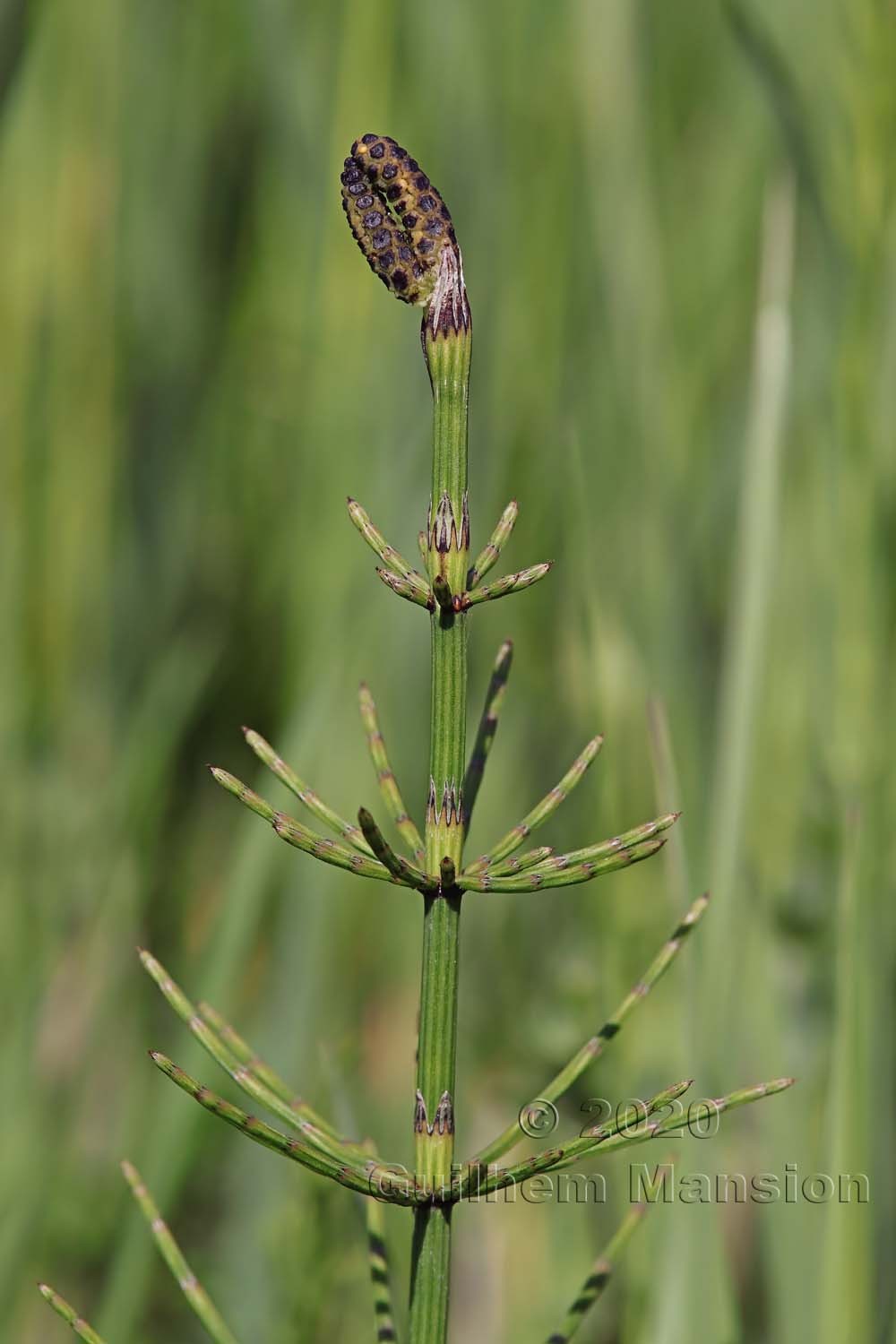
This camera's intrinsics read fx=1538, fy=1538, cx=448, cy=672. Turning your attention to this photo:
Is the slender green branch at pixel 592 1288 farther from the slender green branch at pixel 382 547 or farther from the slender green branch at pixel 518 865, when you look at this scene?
the slender green branch at pixel 382 547

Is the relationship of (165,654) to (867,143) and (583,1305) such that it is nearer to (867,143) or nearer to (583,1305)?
(867,143)

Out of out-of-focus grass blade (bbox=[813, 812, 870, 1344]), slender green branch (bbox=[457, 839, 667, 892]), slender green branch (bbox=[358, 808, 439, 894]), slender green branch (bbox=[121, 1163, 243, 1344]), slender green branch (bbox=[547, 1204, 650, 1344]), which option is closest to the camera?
slender green branch (bbox=[358, 808, 439, 894])

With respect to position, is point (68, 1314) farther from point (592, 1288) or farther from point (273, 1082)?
point (592, 1288)

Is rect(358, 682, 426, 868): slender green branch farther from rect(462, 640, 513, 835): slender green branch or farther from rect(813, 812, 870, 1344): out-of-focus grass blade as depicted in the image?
rect(813, 812, 870, 1344): out-of-focus grass blade

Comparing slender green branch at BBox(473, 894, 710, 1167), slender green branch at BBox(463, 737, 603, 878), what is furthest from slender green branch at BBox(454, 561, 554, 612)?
slender green branch at BBox(473, 894, 710, 1167)

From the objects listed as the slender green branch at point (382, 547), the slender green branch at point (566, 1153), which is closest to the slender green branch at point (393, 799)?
the slender green branch at point (382, 547)

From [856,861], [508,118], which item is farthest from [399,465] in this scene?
[856,861]
